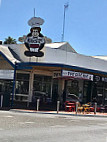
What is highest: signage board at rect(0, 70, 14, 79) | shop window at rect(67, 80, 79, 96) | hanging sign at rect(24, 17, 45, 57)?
hanging sign at rect(24, 17, 45, 57)

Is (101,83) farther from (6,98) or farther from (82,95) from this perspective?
(6,98)

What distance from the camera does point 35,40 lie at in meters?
24.5

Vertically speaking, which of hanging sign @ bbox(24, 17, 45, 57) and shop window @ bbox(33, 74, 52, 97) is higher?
hanging sign @ bbox(24, 17, 45, 57)

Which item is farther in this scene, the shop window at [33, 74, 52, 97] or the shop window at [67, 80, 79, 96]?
the shop window at [67, 80, 79, 96]

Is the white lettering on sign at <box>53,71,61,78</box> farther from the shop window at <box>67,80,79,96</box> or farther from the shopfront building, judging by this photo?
the shop window at <box>67,80,79,96</box>

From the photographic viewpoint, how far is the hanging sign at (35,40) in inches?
960

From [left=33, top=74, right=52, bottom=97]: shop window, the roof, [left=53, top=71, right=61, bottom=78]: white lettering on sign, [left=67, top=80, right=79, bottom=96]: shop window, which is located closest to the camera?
[left=53, top=71, right=61, bottom=78]: white lettering on sign

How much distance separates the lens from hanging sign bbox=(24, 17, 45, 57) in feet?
80.0

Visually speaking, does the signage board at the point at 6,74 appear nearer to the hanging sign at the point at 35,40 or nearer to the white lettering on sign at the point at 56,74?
the hanging sign at the point at 35,40

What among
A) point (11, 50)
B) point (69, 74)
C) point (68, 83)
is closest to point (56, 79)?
point (68, 83)

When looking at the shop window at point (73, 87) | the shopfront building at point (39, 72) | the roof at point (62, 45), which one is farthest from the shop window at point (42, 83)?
the roof at point (62, 45)

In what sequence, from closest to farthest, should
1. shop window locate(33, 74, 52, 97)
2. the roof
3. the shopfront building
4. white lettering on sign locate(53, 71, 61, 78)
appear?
the shopfront building
white lettering on sign locate(53, 71, 61, 78)
shop window locate(33, 74, 52, 97)
the roof

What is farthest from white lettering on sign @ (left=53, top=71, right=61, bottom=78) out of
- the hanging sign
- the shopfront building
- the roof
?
the roof

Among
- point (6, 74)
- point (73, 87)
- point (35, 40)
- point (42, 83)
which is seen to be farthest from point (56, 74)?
point (6, 74)
